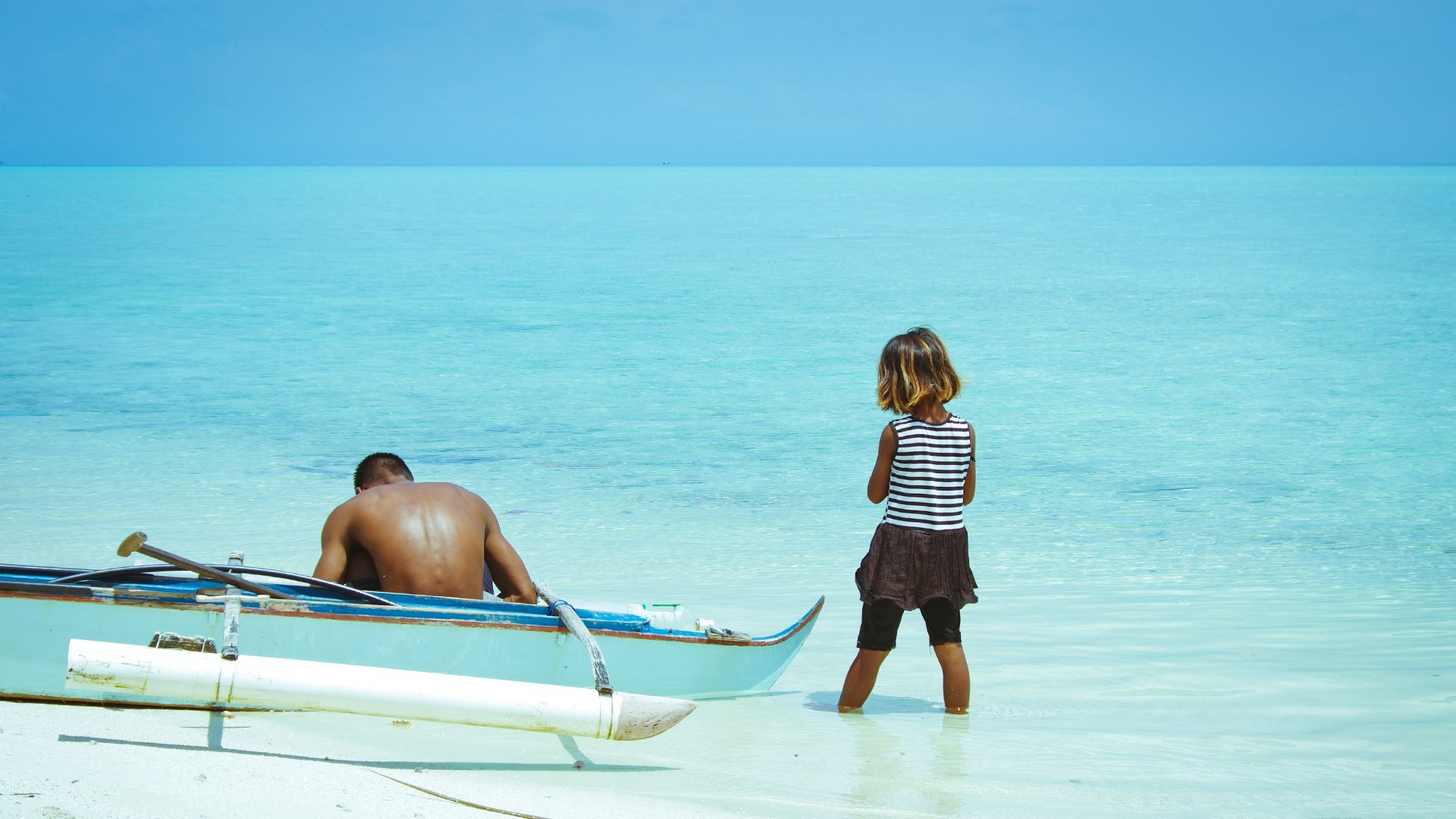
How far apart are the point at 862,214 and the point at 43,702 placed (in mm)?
71430

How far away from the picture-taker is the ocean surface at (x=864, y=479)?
167 inches

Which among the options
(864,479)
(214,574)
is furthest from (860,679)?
(864,479)

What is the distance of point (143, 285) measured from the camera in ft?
97.1

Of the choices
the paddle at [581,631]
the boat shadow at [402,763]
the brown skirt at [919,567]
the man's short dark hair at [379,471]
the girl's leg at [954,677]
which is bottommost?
the boat shadow at [402,763]

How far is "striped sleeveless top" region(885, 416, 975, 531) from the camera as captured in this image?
166 inches

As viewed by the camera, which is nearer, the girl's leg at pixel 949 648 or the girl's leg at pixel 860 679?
the girl's leg at pixel 949 648

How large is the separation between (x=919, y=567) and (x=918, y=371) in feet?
2.18

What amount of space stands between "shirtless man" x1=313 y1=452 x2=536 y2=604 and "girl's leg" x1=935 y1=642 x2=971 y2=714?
1.65 metres

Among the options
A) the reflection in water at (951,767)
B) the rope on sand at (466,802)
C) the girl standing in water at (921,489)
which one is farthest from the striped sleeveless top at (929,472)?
the rope on sand at (466,802)

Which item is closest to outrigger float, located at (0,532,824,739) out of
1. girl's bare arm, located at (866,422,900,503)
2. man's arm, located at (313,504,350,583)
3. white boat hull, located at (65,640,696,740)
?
white boat hull, located at (65,640,696,740)

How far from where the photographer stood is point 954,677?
15.0 ft

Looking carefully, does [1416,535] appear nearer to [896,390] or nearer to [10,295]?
[896,390]

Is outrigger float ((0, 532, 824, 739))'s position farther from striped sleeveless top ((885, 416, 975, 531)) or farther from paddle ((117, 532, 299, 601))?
striped sleeveless top ((885, 416, 975, 531))

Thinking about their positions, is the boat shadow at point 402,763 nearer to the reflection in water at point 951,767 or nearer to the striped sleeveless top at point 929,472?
the reflection in water at point 951,767
